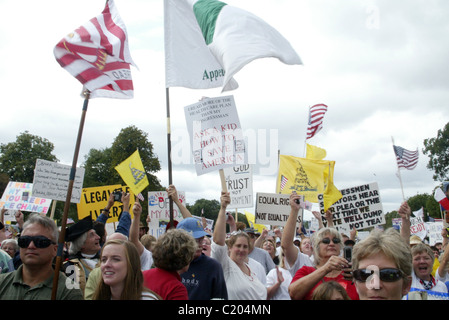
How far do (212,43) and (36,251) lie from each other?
3.34 meters

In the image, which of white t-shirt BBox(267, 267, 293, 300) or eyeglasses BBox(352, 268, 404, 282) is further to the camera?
white t-shirt BBox(267, 267, 293, 300)

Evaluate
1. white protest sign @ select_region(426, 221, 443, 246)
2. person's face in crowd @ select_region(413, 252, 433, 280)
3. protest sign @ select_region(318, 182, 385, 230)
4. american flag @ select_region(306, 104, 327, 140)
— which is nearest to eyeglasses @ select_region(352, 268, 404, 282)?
person's face in crowd @ select_region(413, 252, 433, 280)

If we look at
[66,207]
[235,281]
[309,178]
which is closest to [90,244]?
[66,207]

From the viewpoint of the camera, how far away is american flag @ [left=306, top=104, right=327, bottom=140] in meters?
15.0

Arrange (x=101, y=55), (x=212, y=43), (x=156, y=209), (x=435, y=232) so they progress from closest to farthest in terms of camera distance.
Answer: (x=101, y=55) < (x=212, y=43) < (x=156, y=209) < (x=435, y=232)

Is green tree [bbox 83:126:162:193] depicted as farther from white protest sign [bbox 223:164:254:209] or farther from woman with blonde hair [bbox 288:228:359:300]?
woman with blonde hair [bbox 288:228:359:300]

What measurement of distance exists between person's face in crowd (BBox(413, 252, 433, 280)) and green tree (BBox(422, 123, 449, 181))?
62006 mm

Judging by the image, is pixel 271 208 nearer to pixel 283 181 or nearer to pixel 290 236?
pixel 283 181

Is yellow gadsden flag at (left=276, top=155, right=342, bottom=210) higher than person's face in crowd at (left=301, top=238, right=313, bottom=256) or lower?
higher

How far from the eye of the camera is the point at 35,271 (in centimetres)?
349

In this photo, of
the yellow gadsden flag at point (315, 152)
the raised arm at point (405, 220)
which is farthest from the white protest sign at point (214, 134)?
the yellow gadsden flag at point (315, 152)

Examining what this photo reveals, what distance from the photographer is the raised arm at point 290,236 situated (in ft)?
15.2

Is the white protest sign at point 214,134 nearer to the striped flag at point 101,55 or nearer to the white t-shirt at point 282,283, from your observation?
the striped flag at point 101,55

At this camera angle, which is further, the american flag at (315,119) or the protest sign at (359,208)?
the american flag at (315,119)
